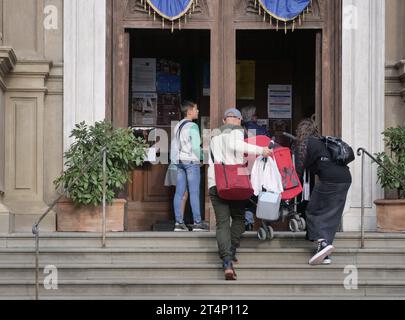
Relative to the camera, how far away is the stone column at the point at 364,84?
42.9ft

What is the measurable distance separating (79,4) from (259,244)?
386 cm

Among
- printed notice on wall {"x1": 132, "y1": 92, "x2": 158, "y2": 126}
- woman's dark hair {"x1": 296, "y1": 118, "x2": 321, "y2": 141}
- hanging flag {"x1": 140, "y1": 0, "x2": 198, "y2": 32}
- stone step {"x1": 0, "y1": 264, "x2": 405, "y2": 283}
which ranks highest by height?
hanging flag {"x1": 140, "y1": 0, "x2": 198, "y2": 32}

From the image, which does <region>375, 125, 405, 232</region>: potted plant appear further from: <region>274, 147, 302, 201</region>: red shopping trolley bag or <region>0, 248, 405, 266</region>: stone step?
<region>274, 147, 302, 201</region>: red shopping trolley bag

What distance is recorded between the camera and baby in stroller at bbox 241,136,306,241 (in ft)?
37.6

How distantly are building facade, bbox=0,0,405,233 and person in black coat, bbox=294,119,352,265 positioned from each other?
1.50 m

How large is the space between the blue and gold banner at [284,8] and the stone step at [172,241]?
10.3 ft

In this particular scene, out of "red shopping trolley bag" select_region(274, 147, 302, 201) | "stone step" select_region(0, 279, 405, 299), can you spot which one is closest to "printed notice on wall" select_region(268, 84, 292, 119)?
"red shopping trolley bag" select_region(274, 147, 302, 201)

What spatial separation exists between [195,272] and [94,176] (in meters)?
1.78

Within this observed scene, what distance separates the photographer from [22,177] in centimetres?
1303

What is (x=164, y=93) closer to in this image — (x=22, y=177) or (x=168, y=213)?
(x=168, y=213)

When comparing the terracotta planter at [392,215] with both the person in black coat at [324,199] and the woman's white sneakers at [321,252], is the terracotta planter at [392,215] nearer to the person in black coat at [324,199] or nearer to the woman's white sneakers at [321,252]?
the person in black coat at [324,199]

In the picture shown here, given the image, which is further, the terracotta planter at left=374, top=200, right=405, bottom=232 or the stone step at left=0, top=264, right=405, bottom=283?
the terracotta planter at left=374, top=200, right=405, bottom=232
